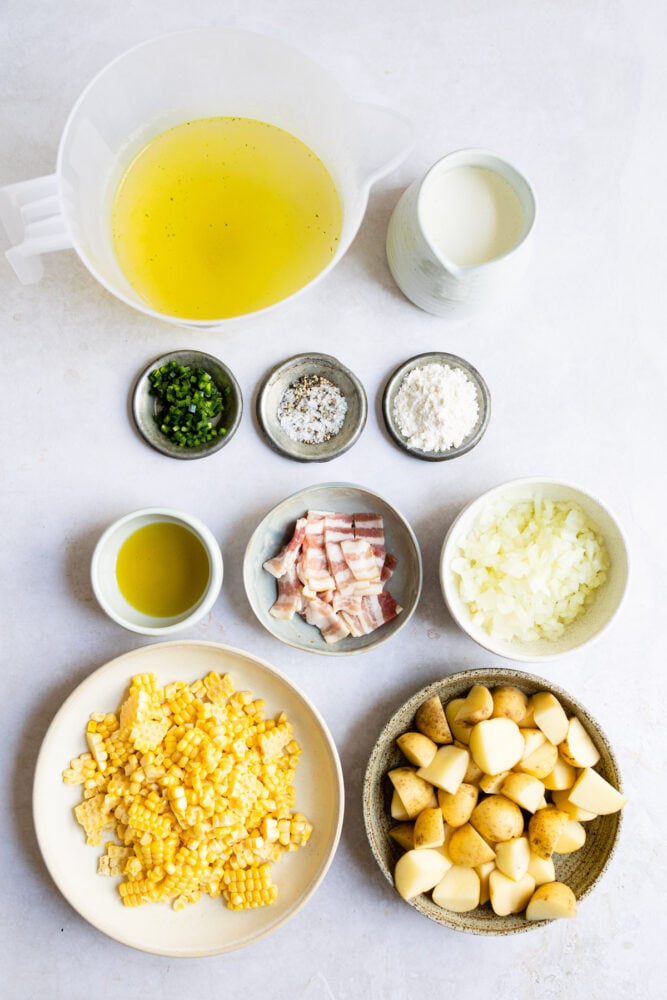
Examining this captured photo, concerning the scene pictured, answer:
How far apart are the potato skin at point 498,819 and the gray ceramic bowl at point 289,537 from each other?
0.44 meters

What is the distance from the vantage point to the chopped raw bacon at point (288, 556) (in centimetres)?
189

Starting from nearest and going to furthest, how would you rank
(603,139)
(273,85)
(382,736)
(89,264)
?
(89,264) < (273,85) < (382,736) < (603,139)

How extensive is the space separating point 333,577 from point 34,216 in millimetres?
1013

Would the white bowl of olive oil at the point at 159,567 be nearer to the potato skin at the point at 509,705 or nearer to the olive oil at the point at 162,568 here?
the olive oil at the point at 162,568

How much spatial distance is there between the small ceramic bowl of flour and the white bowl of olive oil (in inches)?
21.2

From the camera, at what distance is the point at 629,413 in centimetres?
206

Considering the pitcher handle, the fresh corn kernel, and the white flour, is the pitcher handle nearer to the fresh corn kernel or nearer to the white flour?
the white flour

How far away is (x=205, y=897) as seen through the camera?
188cm

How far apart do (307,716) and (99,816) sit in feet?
1.72

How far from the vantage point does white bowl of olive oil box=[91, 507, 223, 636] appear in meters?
1.85

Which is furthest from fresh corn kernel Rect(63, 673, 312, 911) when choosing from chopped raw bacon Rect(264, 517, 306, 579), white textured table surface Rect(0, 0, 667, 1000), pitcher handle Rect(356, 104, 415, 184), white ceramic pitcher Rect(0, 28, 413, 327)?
pitcher handle Rect(356, 104, 415, 184)

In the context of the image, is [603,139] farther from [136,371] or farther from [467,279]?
[136,371]

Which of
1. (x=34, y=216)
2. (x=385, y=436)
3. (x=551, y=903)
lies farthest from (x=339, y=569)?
(x=34, y=216)

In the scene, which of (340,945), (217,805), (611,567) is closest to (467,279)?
(611,567)
